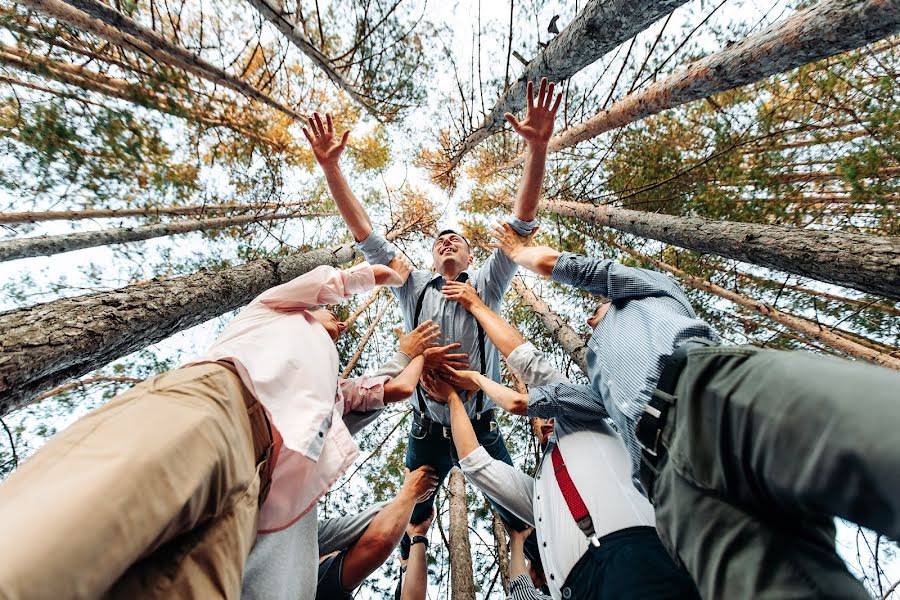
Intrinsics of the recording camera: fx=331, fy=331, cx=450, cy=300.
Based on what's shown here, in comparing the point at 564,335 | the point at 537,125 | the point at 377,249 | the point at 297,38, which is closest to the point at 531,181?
the point at 537,125

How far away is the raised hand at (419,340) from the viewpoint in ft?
10.2

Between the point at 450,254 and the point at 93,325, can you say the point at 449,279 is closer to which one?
the point at 450,254

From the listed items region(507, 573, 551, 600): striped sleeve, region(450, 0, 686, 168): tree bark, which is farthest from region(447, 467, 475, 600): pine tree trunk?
region(450, 0, 686, 168): tree bark

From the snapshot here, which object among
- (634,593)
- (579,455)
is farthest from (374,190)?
(634,593)

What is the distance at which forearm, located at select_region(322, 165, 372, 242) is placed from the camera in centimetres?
308

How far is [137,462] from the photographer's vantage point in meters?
0.98

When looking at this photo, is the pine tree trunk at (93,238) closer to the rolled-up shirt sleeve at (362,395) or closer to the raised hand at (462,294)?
the raised hand at (462,294)

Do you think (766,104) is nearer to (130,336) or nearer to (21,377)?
(130,336)

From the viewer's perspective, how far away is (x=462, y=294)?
10.6ft

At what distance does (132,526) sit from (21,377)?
4.51ft

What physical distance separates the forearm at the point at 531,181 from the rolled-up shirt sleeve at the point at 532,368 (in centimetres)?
131

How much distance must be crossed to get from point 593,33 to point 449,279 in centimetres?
244

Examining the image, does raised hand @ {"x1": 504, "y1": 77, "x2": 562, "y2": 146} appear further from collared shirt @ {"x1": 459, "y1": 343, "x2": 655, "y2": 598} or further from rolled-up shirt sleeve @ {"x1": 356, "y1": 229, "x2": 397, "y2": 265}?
collared shirt @ {"x1": 459, "y1": 343, "x2": 655, "y2": 598}

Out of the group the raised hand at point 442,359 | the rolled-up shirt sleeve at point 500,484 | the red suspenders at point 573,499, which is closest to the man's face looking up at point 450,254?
the raised hand at point 442,359
